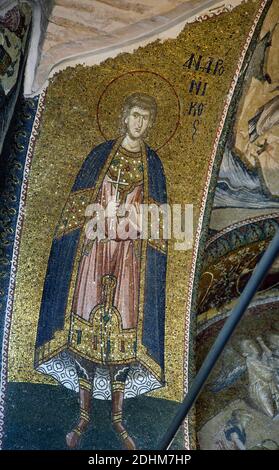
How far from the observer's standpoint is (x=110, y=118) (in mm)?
8586

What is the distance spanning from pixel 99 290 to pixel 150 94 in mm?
1492

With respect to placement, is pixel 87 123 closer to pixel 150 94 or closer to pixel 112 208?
pixel 150 94

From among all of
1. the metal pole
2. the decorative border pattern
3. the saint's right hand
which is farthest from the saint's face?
the metal pole

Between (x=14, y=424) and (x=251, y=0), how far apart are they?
344 centimetres

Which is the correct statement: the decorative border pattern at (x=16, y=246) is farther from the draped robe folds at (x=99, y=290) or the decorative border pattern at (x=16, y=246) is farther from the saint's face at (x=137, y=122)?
the saint's face at (x=137, y=122)

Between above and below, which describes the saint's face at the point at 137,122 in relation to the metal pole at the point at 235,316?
above

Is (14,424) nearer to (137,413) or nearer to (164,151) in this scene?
(137,413)

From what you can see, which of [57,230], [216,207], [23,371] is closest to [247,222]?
[216,207]

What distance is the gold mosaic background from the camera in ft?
27.6

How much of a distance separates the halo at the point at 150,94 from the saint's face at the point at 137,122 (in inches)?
2.6

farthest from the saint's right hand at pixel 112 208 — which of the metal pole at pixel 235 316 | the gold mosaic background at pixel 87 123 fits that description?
the metal pole at pixel 235 316

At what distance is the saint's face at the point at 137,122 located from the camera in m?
8.62

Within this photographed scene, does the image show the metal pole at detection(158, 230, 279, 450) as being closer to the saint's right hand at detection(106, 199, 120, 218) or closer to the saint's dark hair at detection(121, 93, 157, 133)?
the saint's right hand at detection(106, 199, 120, 218)

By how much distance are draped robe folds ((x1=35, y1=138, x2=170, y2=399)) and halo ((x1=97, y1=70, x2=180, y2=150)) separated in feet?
0.36
